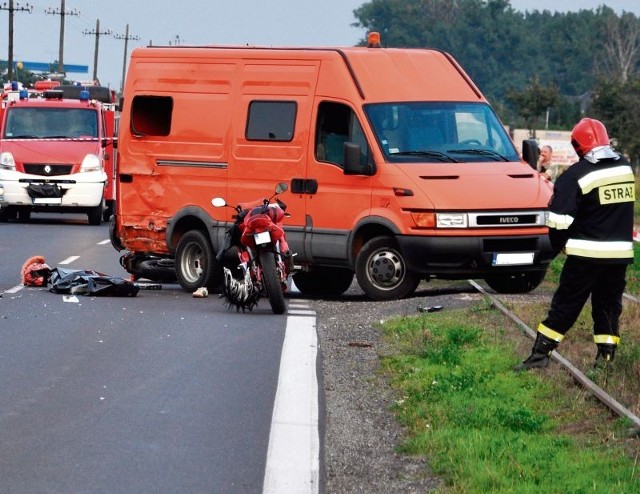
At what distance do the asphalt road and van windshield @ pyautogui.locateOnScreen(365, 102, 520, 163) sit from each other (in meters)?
2.12

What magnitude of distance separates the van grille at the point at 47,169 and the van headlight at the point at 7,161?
26cm

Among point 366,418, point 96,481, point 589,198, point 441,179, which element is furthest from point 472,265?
point 96,481

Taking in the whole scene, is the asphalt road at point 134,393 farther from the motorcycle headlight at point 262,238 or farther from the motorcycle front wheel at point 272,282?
the motorcycle headlight at point 262,238

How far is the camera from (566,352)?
1213 centimetres

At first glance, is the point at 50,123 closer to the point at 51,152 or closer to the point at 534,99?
the point at 51,152

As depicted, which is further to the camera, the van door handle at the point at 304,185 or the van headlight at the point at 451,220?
the van door handle at the point at 304,185

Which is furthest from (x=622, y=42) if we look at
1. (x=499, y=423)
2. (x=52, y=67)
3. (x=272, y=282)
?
(x=499, y=423)

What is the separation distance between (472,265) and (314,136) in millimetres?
2154

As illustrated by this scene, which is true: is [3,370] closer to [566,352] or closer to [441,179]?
[566,352]

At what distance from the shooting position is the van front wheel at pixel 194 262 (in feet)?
59.0

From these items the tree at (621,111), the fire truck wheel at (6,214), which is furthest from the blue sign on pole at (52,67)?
the fire truck wheel at (6,214)

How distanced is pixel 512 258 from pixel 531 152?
4.92 ft

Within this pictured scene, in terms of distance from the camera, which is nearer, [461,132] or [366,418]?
[366,418]

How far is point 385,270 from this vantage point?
16500 mm
